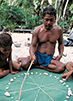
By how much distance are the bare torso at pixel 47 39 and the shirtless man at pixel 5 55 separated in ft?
2.00

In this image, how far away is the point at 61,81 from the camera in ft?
6.69

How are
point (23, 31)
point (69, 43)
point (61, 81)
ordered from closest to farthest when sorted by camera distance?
point (61, 81) → point (69, 43) → point (23, 31)

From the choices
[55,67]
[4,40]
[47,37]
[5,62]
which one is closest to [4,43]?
[4,40]

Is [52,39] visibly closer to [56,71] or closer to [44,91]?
[56,71]

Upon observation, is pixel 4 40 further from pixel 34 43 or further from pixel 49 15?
pixel 49 15

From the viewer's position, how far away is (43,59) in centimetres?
240

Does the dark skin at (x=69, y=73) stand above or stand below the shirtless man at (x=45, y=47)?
below

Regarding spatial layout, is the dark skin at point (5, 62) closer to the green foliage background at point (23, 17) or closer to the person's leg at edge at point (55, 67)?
the person's leg at edge at point (55, 67)

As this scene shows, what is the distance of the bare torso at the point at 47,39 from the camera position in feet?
7.27

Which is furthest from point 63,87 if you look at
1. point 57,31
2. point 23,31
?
point 23,31

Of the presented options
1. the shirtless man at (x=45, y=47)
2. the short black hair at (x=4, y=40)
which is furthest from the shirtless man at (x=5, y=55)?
the shirtless man at (x=45, y=47)

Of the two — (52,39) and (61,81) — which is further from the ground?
(52,39)

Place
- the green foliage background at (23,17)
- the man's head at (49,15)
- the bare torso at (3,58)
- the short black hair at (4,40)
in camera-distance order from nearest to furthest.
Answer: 1. the short black hair at (4,40)
2. the man's head at (49,15)
3. the bare torso at (3,58)
4. the green foliage background at (23,17)

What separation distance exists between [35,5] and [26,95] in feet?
33.6
